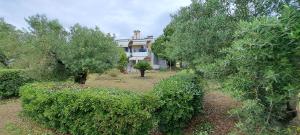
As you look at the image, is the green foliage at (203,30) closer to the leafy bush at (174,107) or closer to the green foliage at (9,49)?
the leafy bush at (174,107)

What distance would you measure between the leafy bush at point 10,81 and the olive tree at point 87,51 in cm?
248

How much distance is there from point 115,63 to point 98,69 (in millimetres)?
1619

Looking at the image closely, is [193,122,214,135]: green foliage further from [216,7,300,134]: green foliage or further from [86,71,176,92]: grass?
[86,71,176,92]: grass

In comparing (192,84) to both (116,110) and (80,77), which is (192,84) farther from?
(80,77)

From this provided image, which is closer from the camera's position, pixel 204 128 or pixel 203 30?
pixel 203 30

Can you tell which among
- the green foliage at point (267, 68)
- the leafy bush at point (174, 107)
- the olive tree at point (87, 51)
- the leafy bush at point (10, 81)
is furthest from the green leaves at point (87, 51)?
the green foliage at point (267, 68)

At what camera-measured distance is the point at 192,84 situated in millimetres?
8648

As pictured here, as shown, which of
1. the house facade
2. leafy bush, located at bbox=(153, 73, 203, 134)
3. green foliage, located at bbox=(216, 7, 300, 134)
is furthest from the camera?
the house facade

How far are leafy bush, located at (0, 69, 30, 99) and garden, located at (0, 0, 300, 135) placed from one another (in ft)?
0.15

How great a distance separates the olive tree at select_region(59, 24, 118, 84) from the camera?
49.4 ft

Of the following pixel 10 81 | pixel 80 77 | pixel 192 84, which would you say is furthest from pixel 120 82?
pixel 192 84

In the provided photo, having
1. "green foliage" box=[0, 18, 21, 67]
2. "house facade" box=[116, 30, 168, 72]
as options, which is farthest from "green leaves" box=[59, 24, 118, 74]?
"house facade" box=[116, 30, 168, 72]

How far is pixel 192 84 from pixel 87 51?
8043 mm

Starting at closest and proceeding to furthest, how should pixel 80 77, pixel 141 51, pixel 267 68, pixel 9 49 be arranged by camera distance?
pixel 267 68 < pixel 80 77 < pixel 9 49 < pixel 141 51
